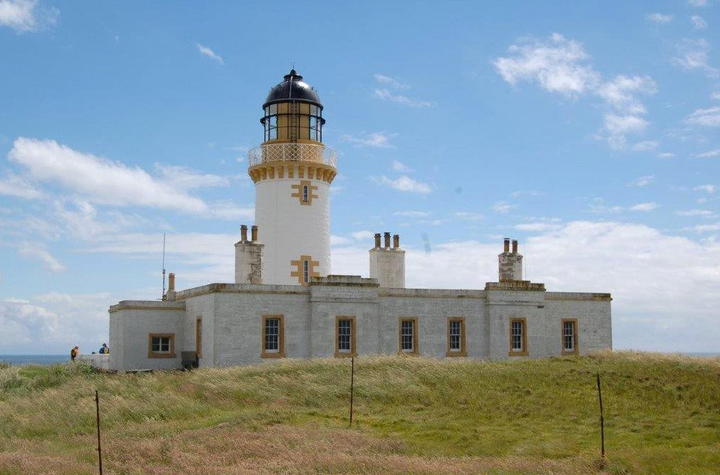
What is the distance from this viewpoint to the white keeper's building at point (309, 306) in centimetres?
2891

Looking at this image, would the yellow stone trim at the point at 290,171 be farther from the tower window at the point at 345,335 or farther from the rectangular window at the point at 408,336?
the rectangular window at the point at 408,336

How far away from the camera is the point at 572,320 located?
1330 inches

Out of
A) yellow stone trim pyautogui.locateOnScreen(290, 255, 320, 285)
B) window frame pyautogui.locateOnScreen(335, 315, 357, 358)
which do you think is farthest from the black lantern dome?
window frame pyautogui.locateOnScreen(335, 315, 357, 358)

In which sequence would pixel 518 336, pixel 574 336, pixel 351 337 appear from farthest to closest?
pixel 574 336
pixel 518 336
pixel 351 337

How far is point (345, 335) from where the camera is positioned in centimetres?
2969

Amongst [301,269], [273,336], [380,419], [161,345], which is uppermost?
[301,269]

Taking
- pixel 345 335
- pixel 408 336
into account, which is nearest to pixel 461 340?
pixel 408 336

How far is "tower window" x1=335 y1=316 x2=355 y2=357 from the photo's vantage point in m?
29.5

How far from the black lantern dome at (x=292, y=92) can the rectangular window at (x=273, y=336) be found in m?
10.7

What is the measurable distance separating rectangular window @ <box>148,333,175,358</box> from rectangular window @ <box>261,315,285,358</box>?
477 centimetres

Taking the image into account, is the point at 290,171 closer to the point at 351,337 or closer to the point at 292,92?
the point at 292,92

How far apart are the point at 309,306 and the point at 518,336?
8.75 m

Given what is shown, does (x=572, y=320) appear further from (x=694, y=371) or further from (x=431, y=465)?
(x=431, y=465)

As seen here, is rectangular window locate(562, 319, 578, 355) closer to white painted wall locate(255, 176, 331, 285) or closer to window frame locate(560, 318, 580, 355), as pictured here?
window frame locate(560, 318, 580, 355)
